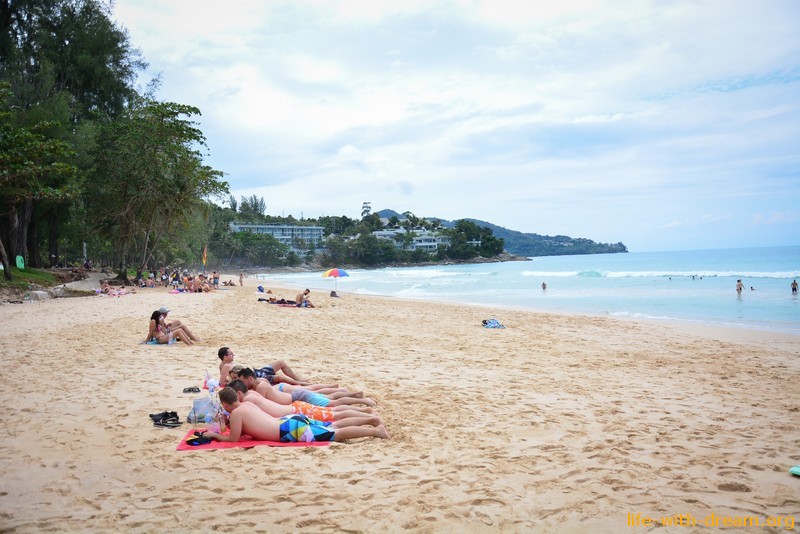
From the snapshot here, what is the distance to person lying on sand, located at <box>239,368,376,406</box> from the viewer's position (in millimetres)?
5270

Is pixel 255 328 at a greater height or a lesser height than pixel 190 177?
Answer: lesser

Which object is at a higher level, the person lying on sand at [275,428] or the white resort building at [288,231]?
the white resort building at [288,231]

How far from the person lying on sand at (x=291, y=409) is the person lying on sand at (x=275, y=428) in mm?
179

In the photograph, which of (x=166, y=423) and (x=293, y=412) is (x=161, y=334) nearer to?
(x=166, y=423)

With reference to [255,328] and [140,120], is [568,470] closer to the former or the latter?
[255,328]

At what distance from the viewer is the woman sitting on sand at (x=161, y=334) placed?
9477 mm

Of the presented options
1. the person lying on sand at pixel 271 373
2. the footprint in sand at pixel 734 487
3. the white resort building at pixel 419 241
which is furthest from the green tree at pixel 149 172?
the white resort building at pixel 419 241

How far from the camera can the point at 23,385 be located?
638cm

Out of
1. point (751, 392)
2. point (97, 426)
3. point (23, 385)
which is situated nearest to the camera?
point (97, 426)

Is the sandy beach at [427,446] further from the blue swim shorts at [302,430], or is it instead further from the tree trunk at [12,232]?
the tree trunk at [12,232]

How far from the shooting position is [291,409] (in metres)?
5.11

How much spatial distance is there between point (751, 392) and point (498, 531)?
562 centimetres

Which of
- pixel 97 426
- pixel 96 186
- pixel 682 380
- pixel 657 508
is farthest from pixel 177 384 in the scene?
pixel 96 186

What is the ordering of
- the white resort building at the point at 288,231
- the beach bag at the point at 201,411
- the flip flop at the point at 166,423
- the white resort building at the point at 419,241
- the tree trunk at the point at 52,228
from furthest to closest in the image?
the white resort building at the point at 419,241
the white resort building at the point at 288,231
the tree trunk at the point at 52,228
the beach bag at the point at 201,411
the flip flop at the point at 166,423
